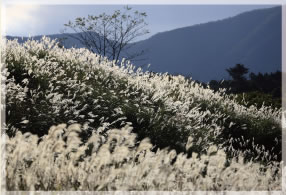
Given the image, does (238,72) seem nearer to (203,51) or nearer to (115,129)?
(115,129)

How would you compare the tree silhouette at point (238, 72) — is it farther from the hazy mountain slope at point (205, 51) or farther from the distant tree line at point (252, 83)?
the hazy mountain slope at point (205, 51)

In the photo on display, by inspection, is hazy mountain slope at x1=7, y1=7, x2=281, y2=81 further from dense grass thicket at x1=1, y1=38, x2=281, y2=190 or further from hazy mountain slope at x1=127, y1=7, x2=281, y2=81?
dense grass thicket at x1=1, y1=38, x2=281, y2=190

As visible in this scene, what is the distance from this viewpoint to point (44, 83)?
6.61 metres

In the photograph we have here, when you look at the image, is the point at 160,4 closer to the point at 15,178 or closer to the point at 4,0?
the point at 4,0

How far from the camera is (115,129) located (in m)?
3.28

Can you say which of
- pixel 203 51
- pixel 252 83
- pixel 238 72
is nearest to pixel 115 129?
pixel 252 83

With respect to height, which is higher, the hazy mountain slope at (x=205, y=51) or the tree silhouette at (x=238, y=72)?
the hazy mountain slope at (x=205, y=51)

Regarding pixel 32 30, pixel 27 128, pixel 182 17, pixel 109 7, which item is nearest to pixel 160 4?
pixel 182 17

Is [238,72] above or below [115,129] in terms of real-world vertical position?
above

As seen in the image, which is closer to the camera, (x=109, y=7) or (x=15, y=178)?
(x=15, y=178)

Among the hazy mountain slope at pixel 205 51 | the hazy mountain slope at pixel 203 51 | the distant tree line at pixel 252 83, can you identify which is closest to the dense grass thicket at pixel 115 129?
the hazy mountain slope at pixel 203 51

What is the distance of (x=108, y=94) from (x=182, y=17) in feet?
6.48

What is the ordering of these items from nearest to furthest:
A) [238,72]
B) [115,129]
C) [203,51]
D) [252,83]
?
1. [115,129]
2. [252,83]
3. [238,72]
4. [203,51]

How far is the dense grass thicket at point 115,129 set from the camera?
10.9 ft
